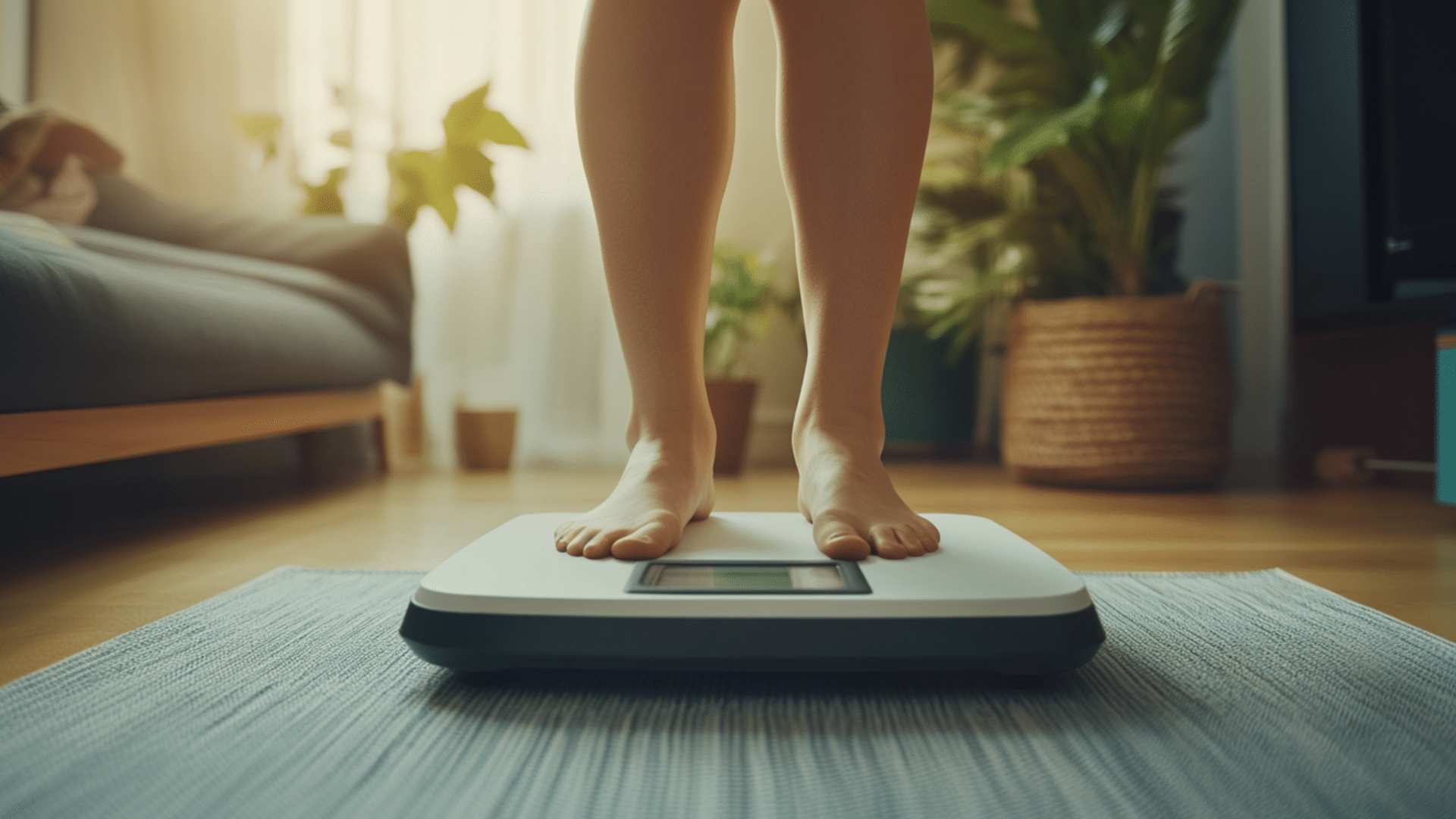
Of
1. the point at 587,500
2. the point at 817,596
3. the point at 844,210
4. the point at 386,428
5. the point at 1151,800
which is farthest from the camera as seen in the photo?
the point at 386,428

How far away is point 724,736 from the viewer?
417 mm

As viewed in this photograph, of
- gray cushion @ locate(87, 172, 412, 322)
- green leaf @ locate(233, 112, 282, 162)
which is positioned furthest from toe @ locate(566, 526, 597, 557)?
green leaf @ locate(233, 112, 282, 162)

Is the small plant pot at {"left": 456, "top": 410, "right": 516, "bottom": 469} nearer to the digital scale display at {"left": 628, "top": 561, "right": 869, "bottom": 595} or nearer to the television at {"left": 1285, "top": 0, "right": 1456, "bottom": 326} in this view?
the digital scale display at {"left": 628, "top": 561, "right": 869, "bottom": 595}

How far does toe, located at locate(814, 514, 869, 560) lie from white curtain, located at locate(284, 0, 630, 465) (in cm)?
160

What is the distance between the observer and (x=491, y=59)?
217 cm

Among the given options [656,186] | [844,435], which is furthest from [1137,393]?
[656,186]

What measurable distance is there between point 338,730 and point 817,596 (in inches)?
10.5

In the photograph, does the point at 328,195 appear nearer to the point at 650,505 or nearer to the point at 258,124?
the point at 258,124

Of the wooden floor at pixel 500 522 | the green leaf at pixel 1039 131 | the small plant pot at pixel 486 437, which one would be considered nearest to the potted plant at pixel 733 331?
the wooden floor at pixel 500 522

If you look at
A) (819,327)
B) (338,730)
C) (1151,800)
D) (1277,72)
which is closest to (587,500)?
(819,327)

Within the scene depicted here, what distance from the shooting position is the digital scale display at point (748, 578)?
48cm

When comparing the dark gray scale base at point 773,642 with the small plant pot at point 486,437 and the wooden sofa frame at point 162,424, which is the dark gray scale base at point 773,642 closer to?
the wooden sofa frame at point 162,424

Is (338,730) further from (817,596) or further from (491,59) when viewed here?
(491,59)

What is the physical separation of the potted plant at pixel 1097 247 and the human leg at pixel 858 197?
89 centimetres
